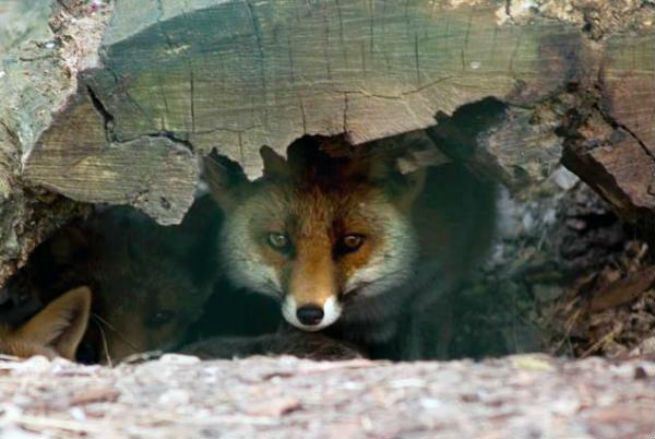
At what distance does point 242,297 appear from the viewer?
6395 millimetres

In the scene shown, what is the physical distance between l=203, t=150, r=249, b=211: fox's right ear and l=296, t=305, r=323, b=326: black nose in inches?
34.1

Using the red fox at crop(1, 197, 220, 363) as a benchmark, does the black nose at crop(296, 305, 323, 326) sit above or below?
above

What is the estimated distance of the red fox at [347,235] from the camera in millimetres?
5523

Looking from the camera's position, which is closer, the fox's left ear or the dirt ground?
the dirt ground

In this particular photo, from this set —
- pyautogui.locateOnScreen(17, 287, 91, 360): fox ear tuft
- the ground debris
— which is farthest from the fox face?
the ground debris

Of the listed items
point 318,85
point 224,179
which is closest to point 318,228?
point 224,179

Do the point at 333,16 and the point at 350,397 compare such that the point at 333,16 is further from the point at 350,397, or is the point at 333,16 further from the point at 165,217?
the point at 350,397

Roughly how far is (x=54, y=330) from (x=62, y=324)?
0.05m

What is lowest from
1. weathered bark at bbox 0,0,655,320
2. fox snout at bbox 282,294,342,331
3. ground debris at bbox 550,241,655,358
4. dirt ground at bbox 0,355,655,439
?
ground debris at bbox 550,241,655,358

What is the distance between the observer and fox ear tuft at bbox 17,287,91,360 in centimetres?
578

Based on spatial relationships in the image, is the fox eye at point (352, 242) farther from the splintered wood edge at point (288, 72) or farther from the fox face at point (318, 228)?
the splintered wood edge at point (288, 72)

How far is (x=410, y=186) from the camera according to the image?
5953 millimetres

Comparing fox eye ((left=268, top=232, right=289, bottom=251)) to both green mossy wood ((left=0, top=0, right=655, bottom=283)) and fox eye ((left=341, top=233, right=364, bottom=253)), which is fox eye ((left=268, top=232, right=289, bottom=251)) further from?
green mossy wood ((left=0, top=0, right=655, bottom=283))

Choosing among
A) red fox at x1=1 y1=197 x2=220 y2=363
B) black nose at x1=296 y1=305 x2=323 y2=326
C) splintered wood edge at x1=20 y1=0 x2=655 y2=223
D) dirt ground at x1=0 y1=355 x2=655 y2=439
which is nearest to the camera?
dirt ground at x1=0 y1=355 x2=655 y2=439
